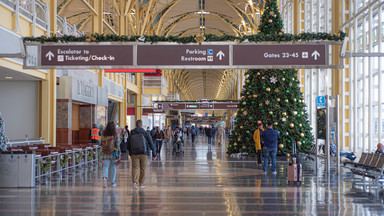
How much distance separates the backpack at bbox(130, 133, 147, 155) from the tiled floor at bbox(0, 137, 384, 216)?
89 cm

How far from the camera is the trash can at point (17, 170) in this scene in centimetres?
1084

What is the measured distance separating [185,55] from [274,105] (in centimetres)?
812

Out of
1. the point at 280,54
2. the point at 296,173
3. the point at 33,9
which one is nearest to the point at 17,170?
the point at 296,173

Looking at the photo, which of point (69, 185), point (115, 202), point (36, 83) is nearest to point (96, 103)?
point (36, 83)

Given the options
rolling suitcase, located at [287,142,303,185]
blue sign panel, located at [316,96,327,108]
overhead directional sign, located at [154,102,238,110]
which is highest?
overhead directional sign, located at [154,102,238,110]

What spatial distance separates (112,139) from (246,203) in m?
4.11

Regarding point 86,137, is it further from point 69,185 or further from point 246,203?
point 246,203

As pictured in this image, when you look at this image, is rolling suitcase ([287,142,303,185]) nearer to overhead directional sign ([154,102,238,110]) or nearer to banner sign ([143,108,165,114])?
banner sign ([143,108,165,114])

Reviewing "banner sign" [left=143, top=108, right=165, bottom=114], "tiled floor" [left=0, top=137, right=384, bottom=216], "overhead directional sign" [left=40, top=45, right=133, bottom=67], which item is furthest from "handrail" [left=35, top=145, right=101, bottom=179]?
"banner sign" [left=143, top=108, right=165, bottom=114]

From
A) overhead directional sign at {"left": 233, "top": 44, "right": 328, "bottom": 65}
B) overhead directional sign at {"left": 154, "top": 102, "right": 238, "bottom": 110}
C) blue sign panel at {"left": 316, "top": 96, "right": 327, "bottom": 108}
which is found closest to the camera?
overhead directional sign at {"left": 233, "top": 44, "right": 328, "bottom": 65}

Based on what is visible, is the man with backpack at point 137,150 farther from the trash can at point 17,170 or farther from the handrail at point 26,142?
the handrail at point 26,142

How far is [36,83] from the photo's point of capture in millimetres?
18766

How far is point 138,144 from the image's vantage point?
415 inches

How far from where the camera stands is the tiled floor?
25.3 ft
